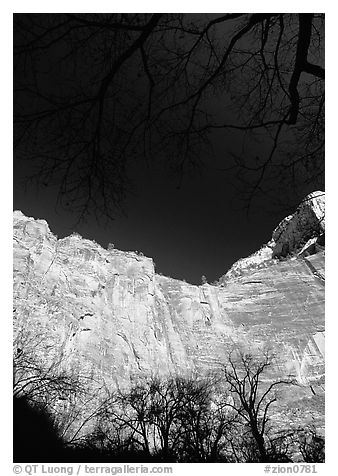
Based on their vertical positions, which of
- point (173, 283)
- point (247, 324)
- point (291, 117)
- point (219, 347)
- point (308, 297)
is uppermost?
point (173, 283)

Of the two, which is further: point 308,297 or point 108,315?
point 308,297

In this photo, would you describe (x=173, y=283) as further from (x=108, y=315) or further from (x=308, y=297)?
(x=308, y=297)

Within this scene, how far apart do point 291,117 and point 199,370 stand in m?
33.9

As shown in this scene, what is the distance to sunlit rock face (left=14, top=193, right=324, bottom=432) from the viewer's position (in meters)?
26.9

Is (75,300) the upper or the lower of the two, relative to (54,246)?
lower

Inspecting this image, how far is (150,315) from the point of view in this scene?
35156mm

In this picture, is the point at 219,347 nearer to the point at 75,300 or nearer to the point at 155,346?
the point at 155,346

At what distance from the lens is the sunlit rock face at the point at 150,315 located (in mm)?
26859

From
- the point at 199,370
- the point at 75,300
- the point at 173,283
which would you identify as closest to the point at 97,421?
the point at 75,300

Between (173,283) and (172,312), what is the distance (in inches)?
186

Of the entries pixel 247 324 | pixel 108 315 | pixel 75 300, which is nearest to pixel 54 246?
pixel 75 300

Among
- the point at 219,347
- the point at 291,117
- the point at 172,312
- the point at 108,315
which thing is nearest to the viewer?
the point at 291,117
